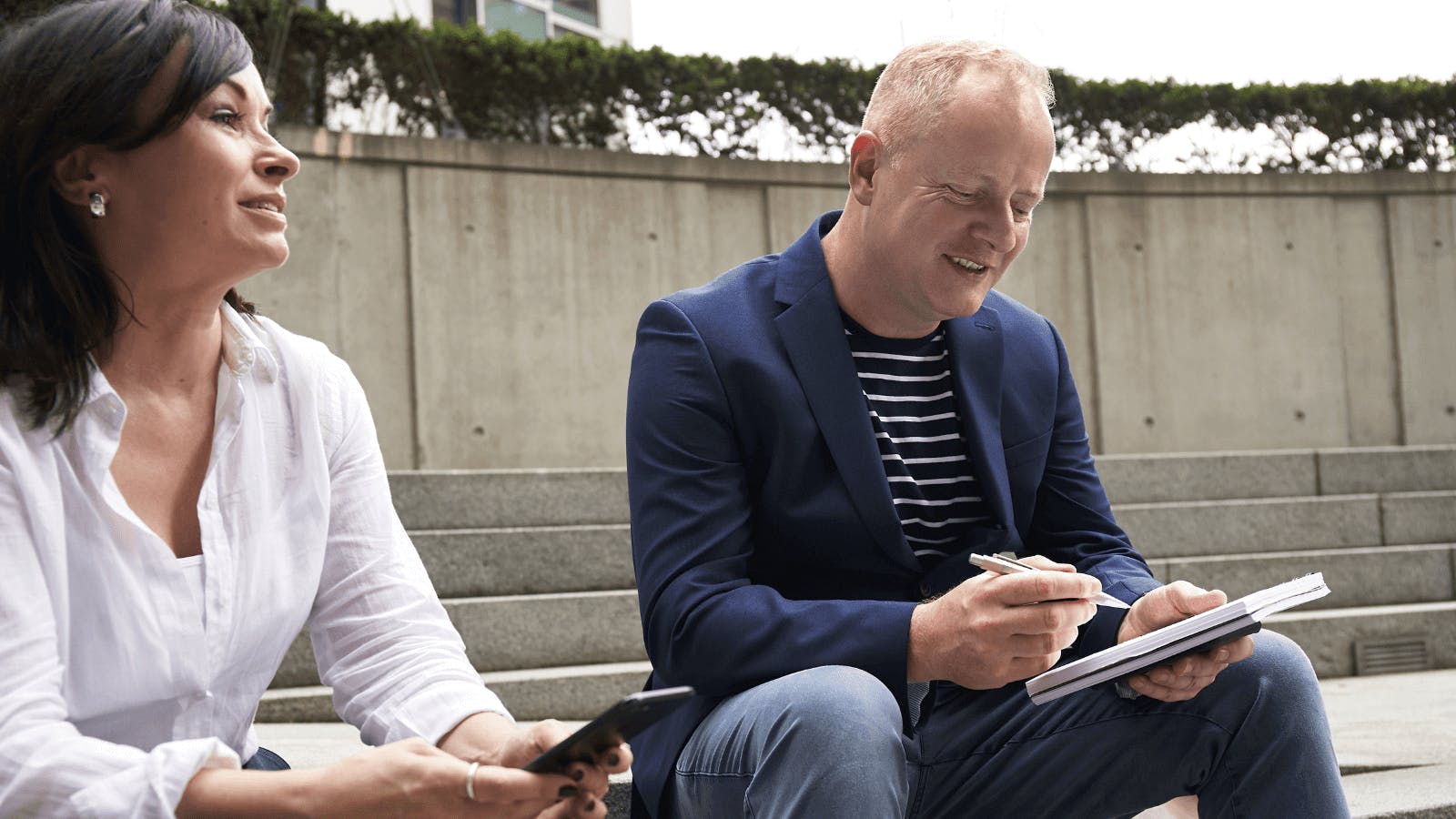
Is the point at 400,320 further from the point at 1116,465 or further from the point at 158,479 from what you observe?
the point at 158,479

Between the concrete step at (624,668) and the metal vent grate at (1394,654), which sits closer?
the concrete step at (624,668)

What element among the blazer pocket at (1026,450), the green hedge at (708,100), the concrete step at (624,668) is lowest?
the concrete step at (624,668)

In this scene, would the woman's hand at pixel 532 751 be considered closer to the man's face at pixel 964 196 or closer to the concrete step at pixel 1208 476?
the man's face at pixel 964 196

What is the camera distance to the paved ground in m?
2.75

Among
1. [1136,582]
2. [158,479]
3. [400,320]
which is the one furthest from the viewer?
[400,320]

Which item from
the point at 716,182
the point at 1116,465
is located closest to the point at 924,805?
the point at 1116,465

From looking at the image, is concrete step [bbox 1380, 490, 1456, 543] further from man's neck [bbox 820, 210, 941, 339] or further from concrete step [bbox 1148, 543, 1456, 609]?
man's neck [bbox 820, 210, 941, 339]

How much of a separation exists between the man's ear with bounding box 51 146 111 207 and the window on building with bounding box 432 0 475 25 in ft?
36.5

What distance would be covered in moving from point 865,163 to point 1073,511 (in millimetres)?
668

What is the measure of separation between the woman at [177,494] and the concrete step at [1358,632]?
144 inches

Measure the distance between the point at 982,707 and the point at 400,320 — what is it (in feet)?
16.6

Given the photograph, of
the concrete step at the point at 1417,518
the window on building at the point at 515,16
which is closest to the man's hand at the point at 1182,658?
the concrete step at the point at 1417,518

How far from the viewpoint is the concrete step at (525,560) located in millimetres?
4230

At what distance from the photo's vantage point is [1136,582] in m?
2.15
